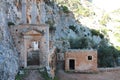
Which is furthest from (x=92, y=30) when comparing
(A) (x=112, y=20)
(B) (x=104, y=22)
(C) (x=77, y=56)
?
(C) (x=77, y=56)

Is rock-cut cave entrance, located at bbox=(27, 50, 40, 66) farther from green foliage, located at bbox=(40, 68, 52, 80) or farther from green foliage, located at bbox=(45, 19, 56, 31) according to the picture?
green foliage, located at bbox=(45, 19, 56, 31)

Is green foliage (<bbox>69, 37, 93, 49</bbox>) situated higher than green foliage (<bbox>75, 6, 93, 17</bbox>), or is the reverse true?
green foliage (<bbox>75, 6, 93, 17</bbox>)

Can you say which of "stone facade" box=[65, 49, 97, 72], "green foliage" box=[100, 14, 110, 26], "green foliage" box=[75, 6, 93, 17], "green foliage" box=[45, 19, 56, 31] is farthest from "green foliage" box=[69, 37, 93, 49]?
"green foliage" box=[100, 14, 110, 26]

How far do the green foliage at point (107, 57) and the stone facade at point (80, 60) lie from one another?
27.3 ft

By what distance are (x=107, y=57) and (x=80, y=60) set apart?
11.2 m

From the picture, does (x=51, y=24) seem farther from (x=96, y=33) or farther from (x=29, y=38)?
(x=29, y=38)

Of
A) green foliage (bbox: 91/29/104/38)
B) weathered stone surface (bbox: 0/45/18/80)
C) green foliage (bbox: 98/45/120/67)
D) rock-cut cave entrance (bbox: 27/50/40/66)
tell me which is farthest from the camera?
green foliage (bbox: 91/29/104/38)

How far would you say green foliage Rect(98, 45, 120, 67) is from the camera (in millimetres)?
52456

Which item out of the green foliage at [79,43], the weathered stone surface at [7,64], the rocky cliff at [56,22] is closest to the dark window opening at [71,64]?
the rocky cliff at [56,22]

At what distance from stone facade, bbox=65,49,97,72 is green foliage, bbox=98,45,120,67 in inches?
328

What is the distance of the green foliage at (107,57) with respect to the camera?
172ft

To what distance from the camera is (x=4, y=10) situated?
36.7 m

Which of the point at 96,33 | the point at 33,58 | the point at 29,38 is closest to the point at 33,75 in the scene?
the point at 29,38

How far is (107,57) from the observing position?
53.7 meters
